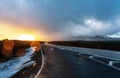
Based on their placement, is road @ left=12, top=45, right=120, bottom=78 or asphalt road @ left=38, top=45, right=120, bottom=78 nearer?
asphalt road @ left=38, top=45, right=120, bottom=78

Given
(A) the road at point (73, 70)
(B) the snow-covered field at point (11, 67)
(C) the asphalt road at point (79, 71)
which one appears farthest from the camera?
(B) the snow-covered field at point (11, 67)

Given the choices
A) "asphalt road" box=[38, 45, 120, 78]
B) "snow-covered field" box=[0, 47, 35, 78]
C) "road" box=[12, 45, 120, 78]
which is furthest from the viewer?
"snow-covered field" box=[0, 47, 35, 78]

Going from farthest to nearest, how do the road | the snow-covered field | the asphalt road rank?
1. the snow-covered field
2. the road
3. the asphalt road

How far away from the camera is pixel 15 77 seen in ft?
60.3

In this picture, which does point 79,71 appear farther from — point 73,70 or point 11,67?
point 11,67

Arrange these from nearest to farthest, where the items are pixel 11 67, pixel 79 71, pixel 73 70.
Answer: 1. pixel 79 71
2. pixel 73 70
3. pixel 11 67

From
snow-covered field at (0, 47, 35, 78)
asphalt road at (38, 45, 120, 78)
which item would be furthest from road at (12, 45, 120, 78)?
snow-covered field at (0, 47, 35, 78)

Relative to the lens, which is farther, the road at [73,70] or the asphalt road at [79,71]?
the road at [73,70]

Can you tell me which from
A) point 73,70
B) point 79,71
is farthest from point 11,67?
point 79,71

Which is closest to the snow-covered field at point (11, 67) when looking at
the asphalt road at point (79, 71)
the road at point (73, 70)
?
the road at point (73, 70)

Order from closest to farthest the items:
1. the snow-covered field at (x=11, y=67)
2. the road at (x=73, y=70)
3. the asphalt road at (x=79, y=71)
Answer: the asphalt road at (x=79, y=71)
the road at (x=73, y=70)
the snow-covered field at (x=11, y=67)

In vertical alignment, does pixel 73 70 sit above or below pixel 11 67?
above

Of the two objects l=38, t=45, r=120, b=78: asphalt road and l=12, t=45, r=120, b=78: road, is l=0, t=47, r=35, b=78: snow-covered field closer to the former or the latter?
l=12, t=45, r=120, b=78: road

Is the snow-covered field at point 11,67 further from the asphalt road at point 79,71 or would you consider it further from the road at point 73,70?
the asphalt road at point 79,71
